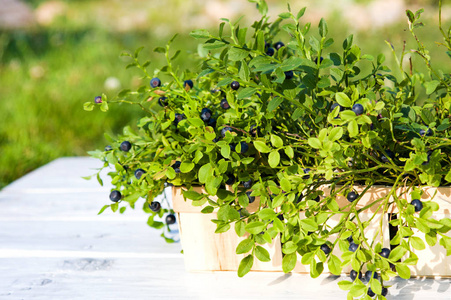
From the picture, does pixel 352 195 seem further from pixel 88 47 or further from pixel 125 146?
pixel 88 47

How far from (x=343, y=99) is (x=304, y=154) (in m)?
0.13

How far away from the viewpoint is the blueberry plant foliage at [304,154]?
730 millimetres

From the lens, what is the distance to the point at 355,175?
2.74 feet

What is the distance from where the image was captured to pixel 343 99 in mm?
745

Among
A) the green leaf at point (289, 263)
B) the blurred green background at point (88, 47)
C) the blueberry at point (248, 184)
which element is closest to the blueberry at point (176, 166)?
the blueberry at point (248, 184)

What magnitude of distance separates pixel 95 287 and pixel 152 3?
6.30 m

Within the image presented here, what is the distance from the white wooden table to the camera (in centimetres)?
86

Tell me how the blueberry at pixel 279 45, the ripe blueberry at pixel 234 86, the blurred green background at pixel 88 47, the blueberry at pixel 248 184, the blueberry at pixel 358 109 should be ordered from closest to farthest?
the blueberry at pixel 358 109
the blueberry at pixel 248 184
the ripe blueberry at pixel 234 86
the blueberry at pixel 279 45
the blurred green background at pixel 88 47

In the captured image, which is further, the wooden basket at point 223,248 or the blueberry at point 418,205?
the wooden basket at point 223,248

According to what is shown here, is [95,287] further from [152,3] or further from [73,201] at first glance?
[152,3]

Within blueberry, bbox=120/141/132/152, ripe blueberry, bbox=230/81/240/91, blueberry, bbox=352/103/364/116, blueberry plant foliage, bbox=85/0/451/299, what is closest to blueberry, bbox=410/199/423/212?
blueberry plant foliage, bbox=85/0/451/299

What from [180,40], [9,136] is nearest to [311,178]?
[9,136]

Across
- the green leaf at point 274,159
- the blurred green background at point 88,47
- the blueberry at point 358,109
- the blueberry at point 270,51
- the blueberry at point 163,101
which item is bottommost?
the green leaf at point 274,159

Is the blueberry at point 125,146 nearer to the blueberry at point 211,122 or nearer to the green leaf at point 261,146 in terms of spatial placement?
the blueberry at point 211,122
